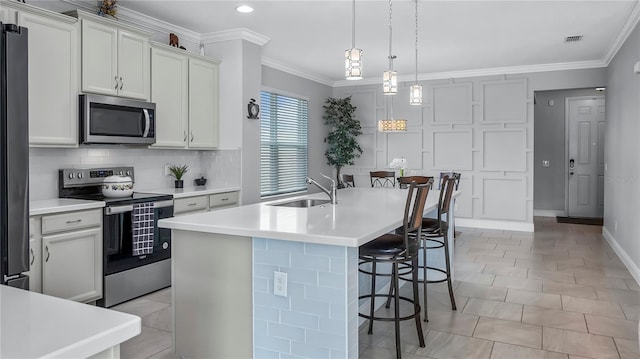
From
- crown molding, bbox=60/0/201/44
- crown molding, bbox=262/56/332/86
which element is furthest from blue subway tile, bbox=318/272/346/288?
crown molding, bbox=262/56/332/86

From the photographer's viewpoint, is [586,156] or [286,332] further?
[586,156]

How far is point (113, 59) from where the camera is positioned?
3953mm

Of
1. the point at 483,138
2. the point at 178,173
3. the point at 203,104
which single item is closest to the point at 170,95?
the point at 203,104

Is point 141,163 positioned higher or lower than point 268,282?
higher

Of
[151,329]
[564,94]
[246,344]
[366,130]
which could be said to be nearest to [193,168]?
[151,329]

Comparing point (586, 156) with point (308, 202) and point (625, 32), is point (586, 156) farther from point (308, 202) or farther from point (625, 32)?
point (308, 202)

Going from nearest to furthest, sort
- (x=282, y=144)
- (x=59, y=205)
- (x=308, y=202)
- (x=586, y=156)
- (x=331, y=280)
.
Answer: (x=331, y=280), (x=59, y=205), (x=308, y=202), (x=282, y=144), (x=586, y=156)

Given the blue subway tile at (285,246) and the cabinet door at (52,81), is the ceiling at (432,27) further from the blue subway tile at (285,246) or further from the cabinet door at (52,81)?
the blue subway tile at (285,246)

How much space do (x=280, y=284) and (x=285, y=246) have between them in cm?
20

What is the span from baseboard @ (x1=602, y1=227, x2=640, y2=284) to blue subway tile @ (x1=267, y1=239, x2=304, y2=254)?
12.7ft

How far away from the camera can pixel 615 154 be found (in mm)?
5879

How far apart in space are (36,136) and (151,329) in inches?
64.1

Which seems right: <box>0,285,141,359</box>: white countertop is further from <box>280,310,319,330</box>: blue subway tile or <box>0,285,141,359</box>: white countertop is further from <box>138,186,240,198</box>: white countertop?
<box>138,186,240,198</box>: white countertop

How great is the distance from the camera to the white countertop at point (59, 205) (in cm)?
315
